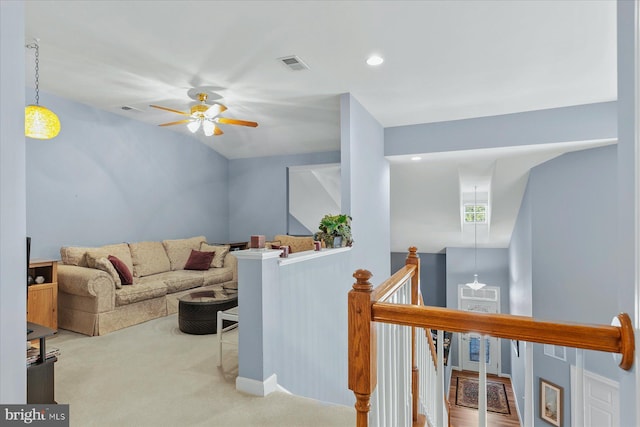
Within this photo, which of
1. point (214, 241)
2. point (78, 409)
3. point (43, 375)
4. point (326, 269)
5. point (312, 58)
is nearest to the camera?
point (43, 375)

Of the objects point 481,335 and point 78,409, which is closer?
point 481,335

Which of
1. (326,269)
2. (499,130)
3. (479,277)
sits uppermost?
(499,130)

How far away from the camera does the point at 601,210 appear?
4871mm

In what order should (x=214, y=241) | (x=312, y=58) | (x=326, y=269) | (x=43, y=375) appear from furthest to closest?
(x=214, y=241), (x=326, y=269), (x=312, y=58), (x=43, y=375)

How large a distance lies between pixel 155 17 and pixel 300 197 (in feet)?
15.2

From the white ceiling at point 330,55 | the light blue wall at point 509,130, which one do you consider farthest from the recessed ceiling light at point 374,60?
the light blue wall at point 509,130

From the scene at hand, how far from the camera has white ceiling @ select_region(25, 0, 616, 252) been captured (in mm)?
2484

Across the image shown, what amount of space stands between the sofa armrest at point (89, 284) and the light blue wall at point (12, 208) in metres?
3.08

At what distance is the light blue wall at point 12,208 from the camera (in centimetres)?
100

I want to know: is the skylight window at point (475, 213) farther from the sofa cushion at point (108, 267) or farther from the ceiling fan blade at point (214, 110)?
the sofa cushion at point (108, 267)

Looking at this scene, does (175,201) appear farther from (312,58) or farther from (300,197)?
(312,58)

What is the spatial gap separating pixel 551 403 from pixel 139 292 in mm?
6707

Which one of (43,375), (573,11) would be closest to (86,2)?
(43,375)

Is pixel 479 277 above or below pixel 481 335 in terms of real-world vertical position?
below
